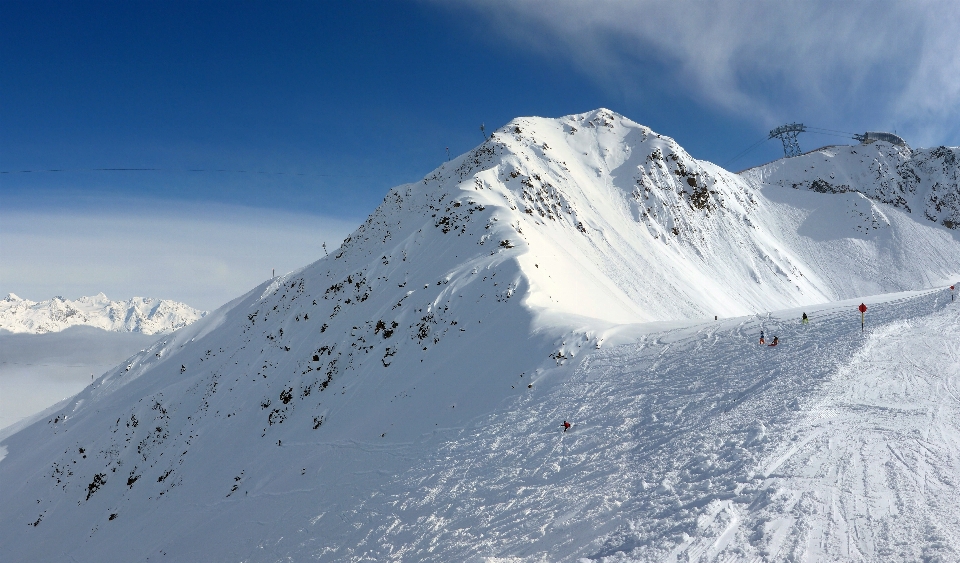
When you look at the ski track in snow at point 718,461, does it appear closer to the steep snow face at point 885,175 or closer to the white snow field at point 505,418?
the white snow field at point 505,418

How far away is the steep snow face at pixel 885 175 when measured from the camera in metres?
77.6

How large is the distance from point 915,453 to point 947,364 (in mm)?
7411

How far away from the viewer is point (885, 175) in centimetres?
8450

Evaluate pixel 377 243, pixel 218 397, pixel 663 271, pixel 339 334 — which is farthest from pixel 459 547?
pixel 663 271

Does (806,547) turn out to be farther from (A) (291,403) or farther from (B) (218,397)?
(B) (218,397)

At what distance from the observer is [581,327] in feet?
74.2

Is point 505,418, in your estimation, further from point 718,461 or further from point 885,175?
point 885,175

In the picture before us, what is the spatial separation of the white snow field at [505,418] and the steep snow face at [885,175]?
55.3 meters

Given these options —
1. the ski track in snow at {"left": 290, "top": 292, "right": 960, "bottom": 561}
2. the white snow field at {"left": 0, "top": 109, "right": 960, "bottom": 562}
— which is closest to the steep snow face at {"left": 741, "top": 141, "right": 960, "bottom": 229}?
the white snow field at {"left": 0, "top": 109, "right": 960, "bottom": 562}

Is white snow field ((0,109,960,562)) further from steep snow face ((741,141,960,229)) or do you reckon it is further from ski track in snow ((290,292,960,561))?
steep snow face ((741,141,960,229))

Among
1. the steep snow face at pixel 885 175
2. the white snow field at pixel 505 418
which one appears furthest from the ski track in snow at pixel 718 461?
the steep snow face at pixel 885 175

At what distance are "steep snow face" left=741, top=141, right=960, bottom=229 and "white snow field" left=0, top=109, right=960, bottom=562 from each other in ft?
182

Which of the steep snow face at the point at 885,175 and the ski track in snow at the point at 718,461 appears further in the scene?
the steep snow face at the point at 885,175

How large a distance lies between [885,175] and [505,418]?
349ft
